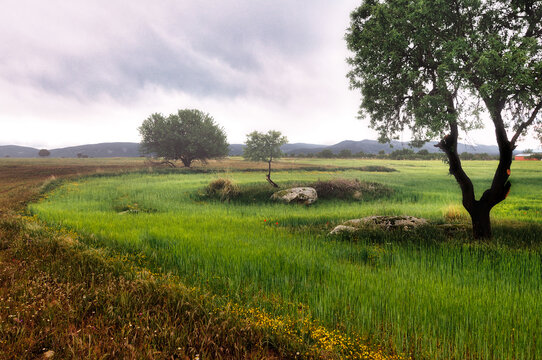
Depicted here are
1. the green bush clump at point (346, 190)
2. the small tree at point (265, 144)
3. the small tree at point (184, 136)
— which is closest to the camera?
the green bush clump at point (346, 190)

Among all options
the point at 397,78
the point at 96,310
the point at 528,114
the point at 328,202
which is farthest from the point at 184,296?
the point at 328,202

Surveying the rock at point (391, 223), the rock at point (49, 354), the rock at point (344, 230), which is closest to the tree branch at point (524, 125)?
the rock at point (391, 223)

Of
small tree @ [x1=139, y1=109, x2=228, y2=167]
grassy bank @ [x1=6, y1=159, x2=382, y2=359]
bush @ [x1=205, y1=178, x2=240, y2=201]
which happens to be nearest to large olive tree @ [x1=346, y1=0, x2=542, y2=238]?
grassy bank @ [x1=6, y1=159, x2=382, y2=359]

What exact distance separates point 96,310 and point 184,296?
52.2 inches

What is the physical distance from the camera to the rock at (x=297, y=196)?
Result: 735 inches

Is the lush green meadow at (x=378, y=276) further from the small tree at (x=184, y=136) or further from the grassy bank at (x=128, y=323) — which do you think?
the small tree at (x=184, y=136)

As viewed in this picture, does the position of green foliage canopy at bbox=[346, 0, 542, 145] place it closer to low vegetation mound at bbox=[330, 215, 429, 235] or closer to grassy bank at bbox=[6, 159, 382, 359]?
low vegetation mound at bbox=[330, 215, 429, 235]

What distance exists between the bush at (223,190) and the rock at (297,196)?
3295 millimetres

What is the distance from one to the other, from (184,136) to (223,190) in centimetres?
3321

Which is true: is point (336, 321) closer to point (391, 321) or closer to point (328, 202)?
point (391, 321)

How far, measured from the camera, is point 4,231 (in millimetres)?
8492

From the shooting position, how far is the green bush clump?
813 inches

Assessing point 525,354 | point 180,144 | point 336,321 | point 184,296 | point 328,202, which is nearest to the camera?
point 525,354

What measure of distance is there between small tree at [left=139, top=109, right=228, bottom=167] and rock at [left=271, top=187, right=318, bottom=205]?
33.0 meters
